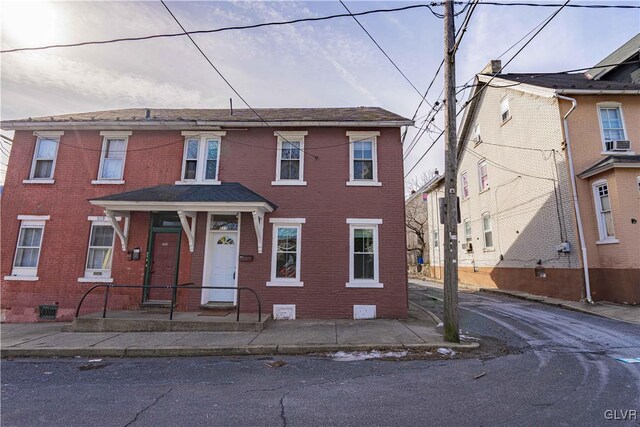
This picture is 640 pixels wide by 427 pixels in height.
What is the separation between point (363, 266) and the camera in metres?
9.96

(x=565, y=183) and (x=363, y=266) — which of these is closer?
(x=363, y=266)

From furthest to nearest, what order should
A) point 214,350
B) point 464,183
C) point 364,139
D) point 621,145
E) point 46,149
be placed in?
point 464,183 → point 621,145 → point 46,149 → point 364,139 → point 214,350

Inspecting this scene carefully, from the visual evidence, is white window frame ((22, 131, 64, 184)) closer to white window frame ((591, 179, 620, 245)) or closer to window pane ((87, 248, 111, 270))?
window pane ((87, 248, 111, 270))

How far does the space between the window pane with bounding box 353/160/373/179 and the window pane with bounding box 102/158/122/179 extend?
779 cm

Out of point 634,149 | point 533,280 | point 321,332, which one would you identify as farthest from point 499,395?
point 634,149

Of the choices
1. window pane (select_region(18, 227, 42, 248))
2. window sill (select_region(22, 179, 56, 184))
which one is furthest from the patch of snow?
window sill (select_region(22, 179, 56, 184))

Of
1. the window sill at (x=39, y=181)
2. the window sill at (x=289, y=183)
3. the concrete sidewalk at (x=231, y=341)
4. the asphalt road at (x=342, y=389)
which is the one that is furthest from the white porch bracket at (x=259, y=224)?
the window sill at (x=39, y=181)

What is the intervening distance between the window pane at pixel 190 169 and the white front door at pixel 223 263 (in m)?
2.16

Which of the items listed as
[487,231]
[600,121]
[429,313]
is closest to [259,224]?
[429,313]

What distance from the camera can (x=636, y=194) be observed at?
10.8 metres

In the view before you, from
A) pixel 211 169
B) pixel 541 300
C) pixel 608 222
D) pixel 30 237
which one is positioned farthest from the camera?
pixel 541 300

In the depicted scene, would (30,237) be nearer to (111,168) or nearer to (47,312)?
(47,312)

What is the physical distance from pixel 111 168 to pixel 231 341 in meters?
7.59

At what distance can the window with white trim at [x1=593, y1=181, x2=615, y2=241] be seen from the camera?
1115 cm
